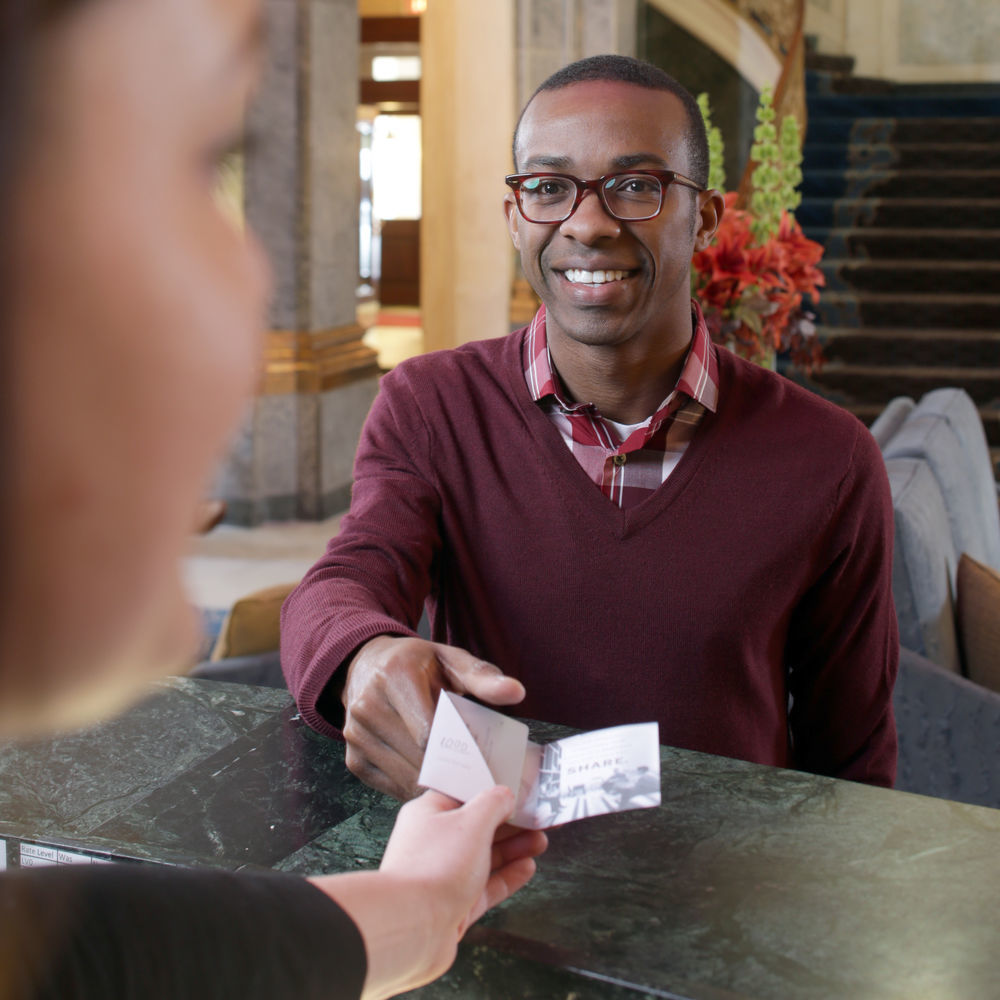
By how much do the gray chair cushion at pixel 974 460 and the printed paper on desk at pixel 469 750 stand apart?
3.03 metres

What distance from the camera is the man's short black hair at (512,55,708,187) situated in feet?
6.08

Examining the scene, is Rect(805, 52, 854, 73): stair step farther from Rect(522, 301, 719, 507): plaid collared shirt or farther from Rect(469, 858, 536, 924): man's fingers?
Rect(469, 858, 536, 924): man's fingers

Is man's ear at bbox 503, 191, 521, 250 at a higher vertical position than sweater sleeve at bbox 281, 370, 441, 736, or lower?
higher

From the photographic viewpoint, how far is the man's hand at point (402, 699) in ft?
3.78

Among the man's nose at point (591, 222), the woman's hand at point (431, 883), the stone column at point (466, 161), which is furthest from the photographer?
the stone column at point (466, 161)

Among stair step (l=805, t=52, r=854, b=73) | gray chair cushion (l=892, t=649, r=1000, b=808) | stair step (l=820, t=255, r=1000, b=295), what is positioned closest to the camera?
gray chair cushion (l=892, t=649, r=1000, b=808)

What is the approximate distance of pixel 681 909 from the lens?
940 mm

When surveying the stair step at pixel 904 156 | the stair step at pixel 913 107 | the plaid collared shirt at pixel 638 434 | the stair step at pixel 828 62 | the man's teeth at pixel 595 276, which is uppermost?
the stair step at pixel 828 62

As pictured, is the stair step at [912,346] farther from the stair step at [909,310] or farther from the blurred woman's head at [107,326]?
the blurred woman's head at [107,326]

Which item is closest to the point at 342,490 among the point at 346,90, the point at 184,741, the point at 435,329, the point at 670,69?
the point at 435,329

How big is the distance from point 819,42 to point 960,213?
13.0ft

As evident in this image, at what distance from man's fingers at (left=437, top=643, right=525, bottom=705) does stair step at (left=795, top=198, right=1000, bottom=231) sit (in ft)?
26.8

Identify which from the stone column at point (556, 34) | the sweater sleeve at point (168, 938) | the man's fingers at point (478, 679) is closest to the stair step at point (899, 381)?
the stone column at point (556, 34)

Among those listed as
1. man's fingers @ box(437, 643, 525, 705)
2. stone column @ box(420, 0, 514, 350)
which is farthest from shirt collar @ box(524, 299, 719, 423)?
stone column @ box(420, 0, 514, 350)
